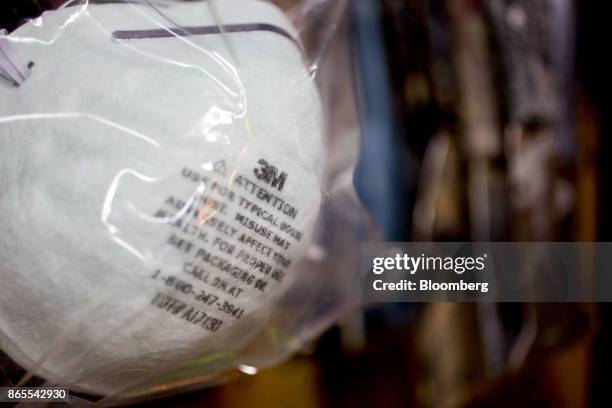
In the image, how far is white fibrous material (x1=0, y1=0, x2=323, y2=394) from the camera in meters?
0.28

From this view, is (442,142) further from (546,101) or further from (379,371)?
(379,371)

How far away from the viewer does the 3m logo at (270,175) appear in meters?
0.31

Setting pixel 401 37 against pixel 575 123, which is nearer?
pixel 401 37

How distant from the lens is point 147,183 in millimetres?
284

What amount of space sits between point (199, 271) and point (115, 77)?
0.11 metres

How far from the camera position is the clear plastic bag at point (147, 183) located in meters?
0.28

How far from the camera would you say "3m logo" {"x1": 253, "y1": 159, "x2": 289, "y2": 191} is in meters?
0.31

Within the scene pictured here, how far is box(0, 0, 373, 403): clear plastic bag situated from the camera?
28 cm

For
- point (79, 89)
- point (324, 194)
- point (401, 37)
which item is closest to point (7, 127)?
point (79, 89)

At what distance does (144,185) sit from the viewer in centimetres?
28

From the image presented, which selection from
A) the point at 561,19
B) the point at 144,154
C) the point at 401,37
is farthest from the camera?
the point at 561,19

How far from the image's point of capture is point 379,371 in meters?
0.73

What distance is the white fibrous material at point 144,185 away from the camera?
0.28 meters

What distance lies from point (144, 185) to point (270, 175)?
0.07m
